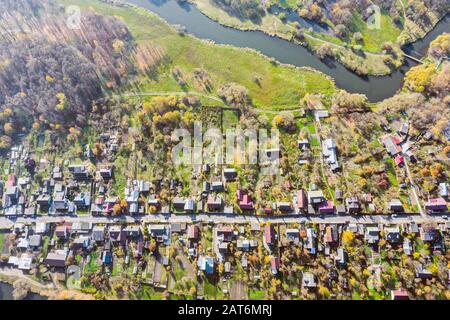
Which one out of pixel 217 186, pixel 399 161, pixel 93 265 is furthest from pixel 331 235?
pixel 93 265

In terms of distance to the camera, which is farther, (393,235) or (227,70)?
(227,70)

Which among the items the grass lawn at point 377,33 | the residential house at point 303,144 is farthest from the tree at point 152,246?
the grass lawn at point 377,33

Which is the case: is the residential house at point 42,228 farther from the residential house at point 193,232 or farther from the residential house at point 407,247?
the residential house at point 407,247

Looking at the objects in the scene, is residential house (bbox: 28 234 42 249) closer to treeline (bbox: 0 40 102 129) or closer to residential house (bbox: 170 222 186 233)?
treeline (bbox: 0 40 102 129)

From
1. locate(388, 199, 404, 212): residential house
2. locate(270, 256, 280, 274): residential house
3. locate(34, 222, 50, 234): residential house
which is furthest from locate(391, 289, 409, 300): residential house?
locate(34, 222, 50, 234): residential house

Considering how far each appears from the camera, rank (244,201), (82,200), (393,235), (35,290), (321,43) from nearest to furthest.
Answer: (393,235) → (35,290) → (244,201) → (82,200) → (321,43)

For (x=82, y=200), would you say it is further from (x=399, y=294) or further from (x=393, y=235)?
(x=399, y=294)
